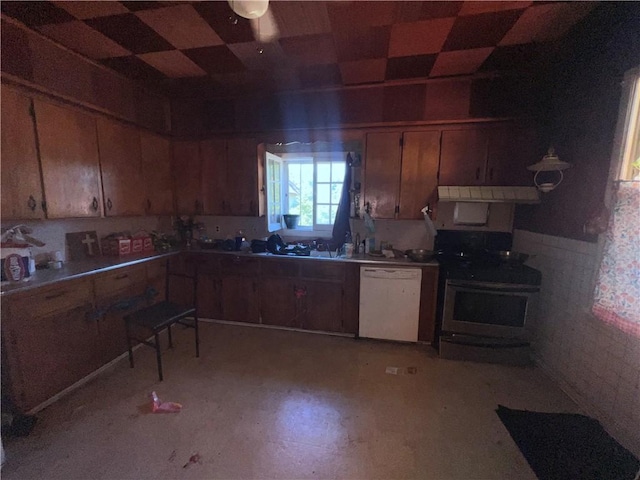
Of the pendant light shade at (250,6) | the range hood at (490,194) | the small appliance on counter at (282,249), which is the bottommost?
the small appliance on counter at (282,249)

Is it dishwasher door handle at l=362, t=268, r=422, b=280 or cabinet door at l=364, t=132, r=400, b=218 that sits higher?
cabinet door at l=364, t=132, r=400, b=218

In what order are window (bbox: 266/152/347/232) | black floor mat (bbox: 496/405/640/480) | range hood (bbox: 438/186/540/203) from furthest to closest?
window (bbox: 266/152/347/232), range hood (bbox: 438/186/540/203), black floor mat (bbox: 496/405/640/480)

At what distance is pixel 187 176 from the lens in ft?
11.4

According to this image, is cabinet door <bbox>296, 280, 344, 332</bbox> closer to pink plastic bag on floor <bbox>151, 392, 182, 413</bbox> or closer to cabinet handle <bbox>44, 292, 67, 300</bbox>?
pink plastic bag on floor <bbox>151, 392, 182, 413</bbox>

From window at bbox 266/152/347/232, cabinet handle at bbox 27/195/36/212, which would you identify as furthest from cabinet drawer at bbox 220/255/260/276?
cabinet handle at bbox 27/195/36/212

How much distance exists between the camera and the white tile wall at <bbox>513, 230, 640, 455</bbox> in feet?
5.47

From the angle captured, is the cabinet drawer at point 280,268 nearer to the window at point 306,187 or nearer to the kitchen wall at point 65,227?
the window at point 306,187

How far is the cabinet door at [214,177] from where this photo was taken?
335 cm

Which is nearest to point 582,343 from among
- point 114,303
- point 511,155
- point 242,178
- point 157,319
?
point 511,155

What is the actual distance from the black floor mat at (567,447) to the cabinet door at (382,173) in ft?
6.79

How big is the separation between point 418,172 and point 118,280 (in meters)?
3.21

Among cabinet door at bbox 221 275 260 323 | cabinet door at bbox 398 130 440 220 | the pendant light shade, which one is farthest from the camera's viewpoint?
cabinet door at bbox 221 275 260 323

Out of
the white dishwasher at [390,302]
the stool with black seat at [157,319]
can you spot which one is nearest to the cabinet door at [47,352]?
the stool with black seat at [157,319]

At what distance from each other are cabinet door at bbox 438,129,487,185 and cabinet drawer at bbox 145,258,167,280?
3.26m
